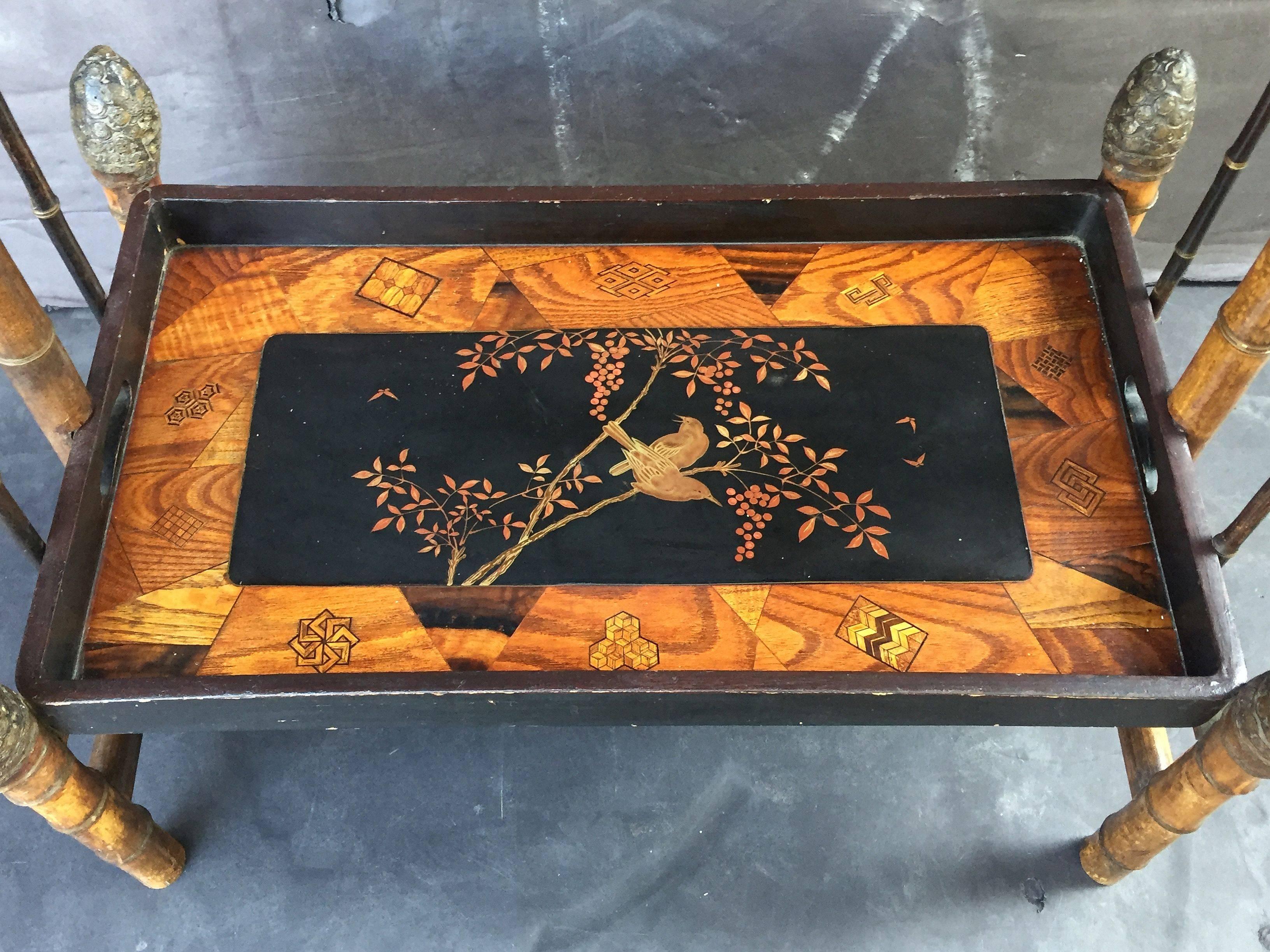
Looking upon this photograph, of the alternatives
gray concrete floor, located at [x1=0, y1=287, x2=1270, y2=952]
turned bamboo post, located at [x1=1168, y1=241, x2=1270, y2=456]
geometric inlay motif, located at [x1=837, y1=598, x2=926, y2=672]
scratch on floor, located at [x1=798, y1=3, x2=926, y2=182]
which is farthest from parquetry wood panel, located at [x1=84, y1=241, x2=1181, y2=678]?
scratch on floor, located at [x1=798, y1=3, x2=926, y2=182]

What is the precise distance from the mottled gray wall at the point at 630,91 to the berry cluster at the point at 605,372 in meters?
0.78

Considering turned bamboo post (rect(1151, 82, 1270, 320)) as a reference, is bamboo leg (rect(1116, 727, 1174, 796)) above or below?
below

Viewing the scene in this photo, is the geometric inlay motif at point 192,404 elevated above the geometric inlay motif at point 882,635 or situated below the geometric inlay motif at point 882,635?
below

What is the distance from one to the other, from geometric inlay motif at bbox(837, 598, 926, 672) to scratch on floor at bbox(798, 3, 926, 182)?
1189mm

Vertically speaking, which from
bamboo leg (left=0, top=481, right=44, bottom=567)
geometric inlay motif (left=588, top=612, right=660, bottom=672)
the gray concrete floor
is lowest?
the gray concrete floor

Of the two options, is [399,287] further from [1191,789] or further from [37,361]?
[1191,789]

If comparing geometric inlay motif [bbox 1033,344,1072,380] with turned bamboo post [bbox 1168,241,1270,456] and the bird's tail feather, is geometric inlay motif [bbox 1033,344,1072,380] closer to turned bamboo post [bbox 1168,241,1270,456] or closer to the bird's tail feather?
turned bamboo post [bbox 1168,241,1270,456]

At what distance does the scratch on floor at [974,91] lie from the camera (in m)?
2.14

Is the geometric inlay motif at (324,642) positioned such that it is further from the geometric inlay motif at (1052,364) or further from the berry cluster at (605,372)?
the geometric inlay motif at (1052,364)

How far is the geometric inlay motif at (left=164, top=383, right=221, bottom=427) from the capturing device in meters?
1.61

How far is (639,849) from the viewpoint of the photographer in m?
1.77

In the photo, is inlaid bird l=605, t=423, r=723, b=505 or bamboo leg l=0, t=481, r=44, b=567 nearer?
bamboo leg l=0, t=481, r=44, b=567

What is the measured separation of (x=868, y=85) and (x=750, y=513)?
1105 mm

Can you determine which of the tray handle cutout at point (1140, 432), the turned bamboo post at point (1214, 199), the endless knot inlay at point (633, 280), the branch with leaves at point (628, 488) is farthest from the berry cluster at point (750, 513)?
the turned bamboo post at point (1214, 199)
